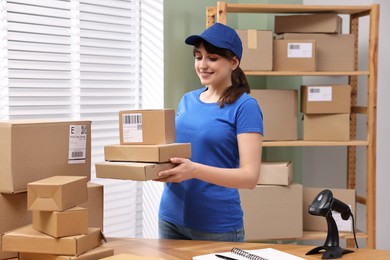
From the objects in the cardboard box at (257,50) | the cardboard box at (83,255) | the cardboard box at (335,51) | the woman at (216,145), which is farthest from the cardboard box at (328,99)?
the cardboard box at (83,255)

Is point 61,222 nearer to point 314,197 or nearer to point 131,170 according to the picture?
point 131,170

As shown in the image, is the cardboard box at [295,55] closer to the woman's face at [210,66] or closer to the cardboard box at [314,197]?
the cardboard box at [314,197]

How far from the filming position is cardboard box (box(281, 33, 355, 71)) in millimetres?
3271

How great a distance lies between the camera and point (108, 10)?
314 cm

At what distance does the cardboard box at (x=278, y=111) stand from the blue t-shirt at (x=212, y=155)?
120 centimetres

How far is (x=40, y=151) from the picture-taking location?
1.73m

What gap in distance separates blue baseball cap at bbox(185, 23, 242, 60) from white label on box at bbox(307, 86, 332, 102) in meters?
1.34

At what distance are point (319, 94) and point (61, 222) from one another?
2.08m

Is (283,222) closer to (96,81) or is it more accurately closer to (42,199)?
(96,81)

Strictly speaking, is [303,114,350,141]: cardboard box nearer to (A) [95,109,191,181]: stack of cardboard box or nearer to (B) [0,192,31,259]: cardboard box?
(A) [95,109,191,181]: stack of cardboard box

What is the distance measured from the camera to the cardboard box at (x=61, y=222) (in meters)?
1.54

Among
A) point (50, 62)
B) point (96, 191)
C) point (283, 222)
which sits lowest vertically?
point (283, 222)

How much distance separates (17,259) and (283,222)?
184 cm

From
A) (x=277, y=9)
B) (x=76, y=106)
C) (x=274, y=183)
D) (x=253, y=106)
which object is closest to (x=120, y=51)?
(x=76, y=106)
